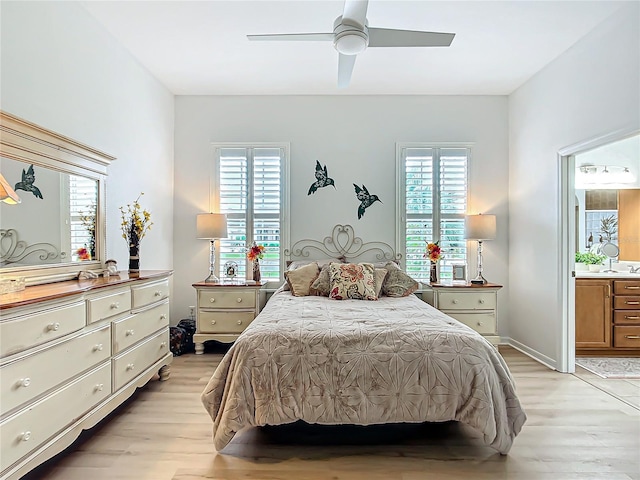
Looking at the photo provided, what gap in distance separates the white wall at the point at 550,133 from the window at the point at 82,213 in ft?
13.7

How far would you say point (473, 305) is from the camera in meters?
4.30

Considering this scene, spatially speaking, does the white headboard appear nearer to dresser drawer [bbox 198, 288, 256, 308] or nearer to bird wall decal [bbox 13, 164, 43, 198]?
dresser drawer [bbox 198, 288, 256, 308]

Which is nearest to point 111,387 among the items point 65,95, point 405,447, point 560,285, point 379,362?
point 379,362

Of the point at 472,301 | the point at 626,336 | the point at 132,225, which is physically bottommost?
the point at 626,336

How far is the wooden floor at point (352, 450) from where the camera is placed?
7.08 ft

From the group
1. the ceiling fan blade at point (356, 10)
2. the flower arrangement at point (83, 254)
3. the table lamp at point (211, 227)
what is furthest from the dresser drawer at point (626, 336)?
the flower arrangement at point (83, 254)

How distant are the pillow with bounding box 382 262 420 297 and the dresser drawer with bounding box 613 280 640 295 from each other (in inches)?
87.1

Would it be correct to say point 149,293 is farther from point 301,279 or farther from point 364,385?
point 364,385

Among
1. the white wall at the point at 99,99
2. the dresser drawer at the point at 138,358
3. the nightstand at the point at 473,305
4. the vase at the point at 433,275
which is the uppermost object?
the white wall at the point at 99,99

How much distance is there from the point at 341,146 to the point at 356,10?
2.50m

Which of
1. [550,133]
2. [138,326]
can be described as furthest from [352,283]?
[550,133]

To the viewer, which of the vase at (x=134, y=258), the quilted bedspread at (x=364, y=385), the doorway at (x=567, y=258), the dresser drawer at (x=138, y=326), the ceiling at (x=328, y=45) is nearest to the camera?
the quilted bedspread at (x=364, y=385)

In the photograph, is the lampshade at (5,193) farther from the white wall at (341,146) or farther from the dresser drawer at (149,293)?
the white wall at (341,146)

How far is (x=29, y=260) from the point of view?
2477mm
